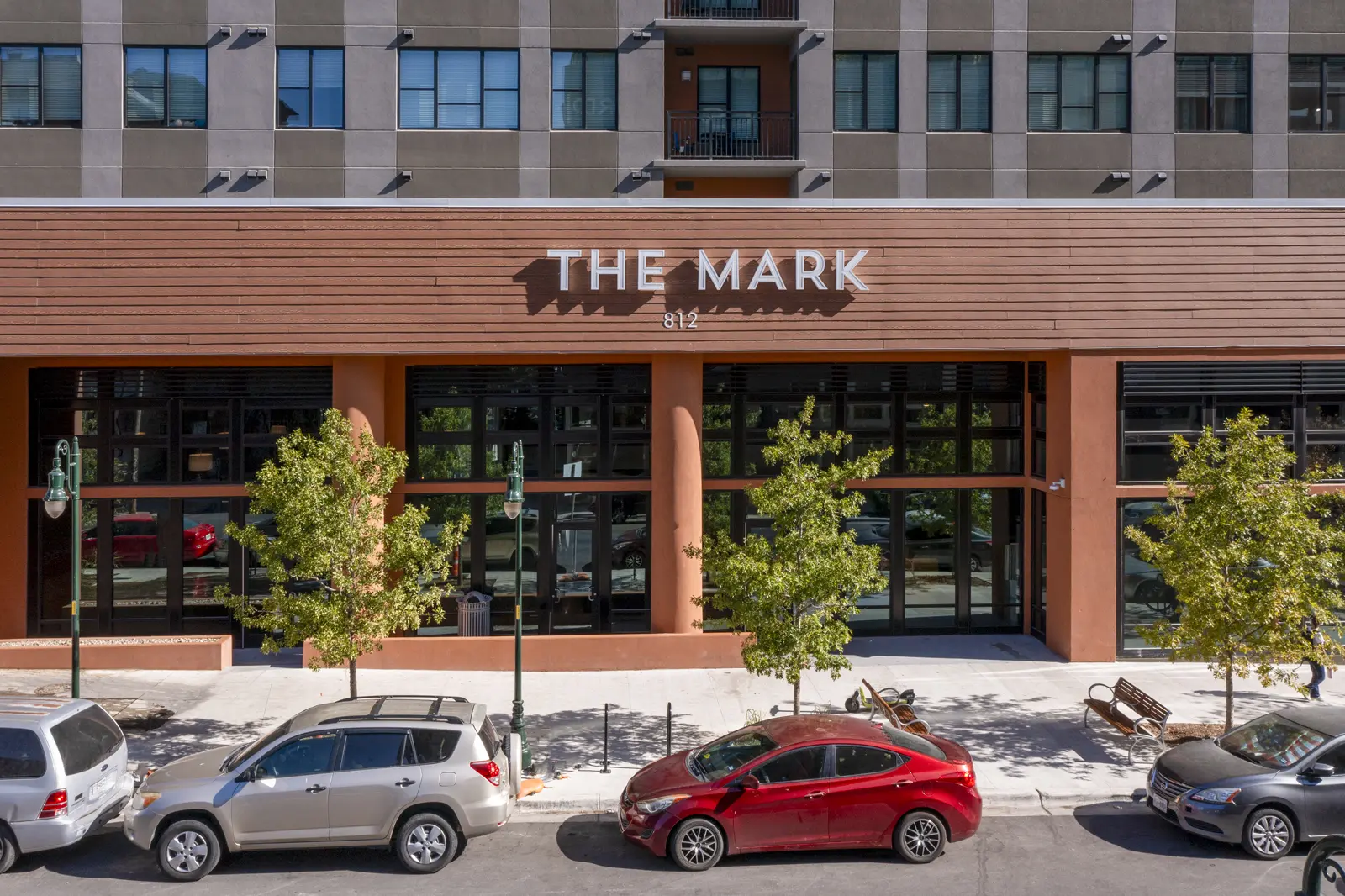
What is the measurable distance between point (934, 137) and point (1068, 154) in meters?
2.83

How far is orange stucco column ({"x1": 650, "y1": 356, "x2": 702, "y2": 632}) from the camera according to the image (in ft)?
71.5

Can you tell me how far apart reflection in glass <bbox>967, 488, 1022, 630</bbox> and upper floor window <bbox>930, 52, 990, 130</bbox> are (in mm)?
7957

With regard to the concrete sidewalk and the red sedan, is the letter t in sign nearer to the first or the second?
the concrete sidewalk

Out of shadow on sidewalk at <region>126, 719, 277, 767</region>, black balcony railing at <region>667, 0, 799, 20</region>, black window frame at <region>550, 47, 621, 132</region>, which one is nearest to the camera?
shadow on sidewalk at <region>126, 719, 277, 767</region>

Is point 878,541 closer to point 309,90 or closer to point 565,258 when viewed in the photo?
point 565,258

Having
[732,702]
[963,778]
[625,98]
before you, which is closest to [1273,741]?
[963,778]

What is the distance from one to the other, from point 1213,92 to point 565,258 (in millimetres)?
14014

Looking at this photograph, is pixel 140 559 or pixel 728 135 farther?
pixel 728 135

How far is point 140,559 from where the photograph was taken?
23.1 metres

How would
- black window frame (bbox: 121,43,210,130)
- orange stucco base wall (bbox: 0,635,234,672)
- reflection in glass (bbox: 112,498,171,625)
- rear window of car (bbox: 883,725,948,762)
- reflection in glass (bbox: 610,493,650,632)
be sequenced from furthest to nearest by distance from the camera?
reflection in glass (bbox: 610,493,650,632) < reflection in glass (bbox: 112,498,171,625) < black window frame (bbox: 121,43,210,130) < orange stucco base wall (bbox: 0,635,234,672) < rear window of car (bbox: 883,725,948,762)

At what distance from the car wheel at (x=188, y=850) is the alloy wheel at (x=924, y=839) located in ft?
25.7

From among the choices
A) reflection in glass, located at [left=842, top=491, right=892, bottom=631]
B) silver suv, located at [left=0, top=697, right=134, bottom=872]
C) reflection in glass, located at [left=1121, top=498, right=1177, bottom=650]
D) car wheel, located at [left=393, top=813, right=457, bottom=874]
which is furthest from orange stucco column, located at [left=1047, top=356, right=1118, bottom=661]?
silver suv, located at [left=0, top=697, right=134, bottom=872]

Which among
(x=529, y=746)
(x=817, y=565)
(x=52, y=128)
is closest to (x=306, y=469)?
(x=529, y=746)

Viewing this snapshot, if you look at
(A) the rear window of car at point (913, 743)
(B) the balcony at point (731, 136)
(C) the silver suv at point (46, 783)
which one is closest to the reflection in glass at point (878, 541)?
(B) the balcony at point (731, 136)
